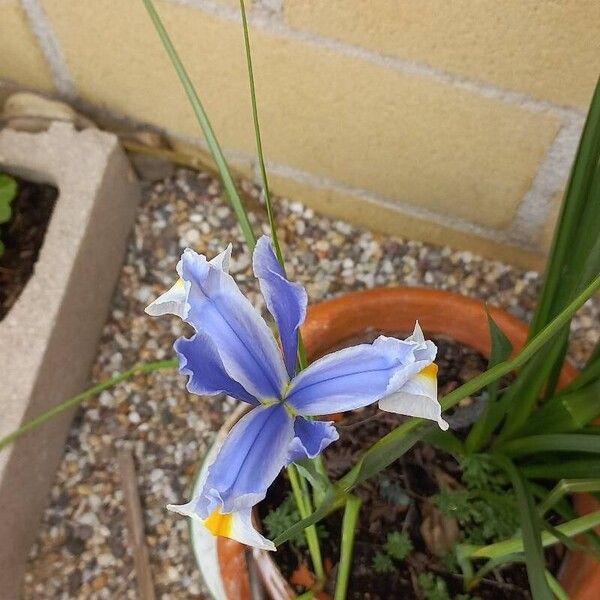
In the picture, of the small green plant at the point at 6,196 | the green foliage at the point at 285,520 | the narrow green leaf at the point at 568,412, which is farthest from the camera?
the small green plant at the point at 6,196

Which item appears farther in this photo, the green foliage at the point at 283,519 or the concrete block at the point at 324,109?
the concrete block at the point at 324,109

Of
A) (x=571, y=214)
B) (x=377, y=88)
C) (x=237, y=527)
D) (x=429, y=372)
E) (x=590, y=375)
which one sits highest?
(x=377, y=88)

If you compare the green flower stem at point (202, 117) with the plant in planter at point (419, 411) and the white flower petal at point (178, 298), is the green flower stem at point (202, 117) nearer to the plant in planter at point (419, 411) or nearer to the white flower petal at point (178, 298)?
the plant in planter at point (419, 411)

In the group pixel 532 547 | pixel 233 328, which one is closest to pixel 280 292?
pixel 233 328

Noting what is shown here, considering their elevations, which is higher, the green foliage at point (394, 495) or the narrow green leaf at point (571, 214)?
the narrow green leaf at point (571, 214)

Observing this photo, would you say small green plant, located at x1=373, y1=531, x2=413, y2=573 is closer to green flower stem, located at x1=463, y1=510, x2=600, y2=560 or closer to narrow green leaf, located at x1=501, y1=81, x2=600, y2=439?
green flower stem, located at x1=463, y1=510, x2=600, y2=560

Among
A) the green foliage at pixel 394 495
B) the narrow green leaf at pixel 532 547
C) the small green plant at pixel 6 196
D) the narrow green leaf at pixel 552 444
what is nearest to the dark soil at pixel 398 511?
the green foliage at pixel 394 495

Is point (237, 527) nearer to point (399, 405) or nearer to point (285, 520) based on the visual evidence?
point (399, 405)
